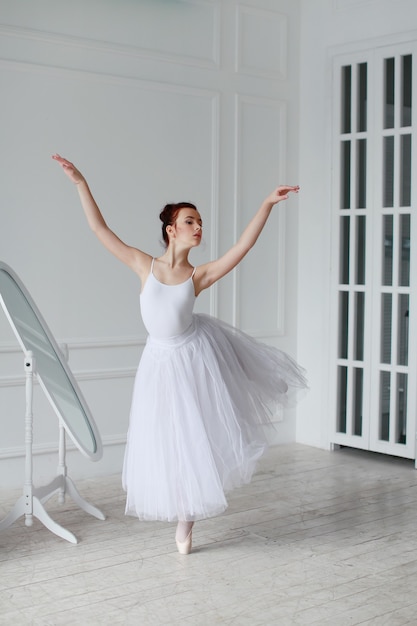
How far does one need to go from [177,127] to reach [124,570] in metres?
2.85

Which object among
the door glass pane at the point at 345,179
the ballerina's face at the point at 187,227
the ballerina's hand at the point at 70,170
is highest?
the door glass pane at the point at 345,179

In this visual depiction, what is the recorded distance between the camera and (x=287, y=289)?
595cm

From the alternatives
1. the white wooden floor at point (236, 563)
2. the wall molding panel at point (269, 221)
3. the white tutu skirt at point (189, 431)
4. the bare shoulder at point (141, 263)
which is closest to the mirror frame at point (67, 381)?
the white tutu skirt at point (189, 431)

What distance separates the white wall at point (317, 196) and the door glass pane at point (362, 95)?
145 mm

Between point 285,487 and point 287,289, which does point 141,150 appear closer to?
point 287,289

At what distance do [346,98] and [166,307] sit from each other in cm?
279

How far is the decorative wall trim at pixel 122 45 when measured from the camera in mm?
4656

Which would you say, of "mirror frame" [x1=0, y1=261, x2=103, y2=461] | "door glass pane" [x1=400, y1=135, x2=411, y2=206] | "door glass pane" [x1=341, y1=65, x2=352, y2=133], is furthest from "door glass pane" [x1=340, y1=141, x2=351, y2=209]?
"mirror frame" [x1=0, y1=261, x2=103, y2=461]

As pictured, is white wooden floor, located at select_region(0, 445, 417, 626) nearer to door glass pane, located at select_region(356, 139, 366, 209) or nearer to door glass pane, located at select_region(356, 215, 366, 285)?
door glass pane, located at select_region(356, 215, 366, 285)

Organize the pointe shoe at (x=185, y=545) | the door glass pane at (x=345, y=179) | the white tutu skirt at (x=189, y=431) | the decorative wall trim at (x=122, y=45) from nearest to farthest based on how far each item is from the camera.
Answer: the white tutu skirt at (x=189, y=431) → the pointe shoe at (x=185, y=545) → the decorative wall trim at (x=122, y=45) → the door glass pane at (x=345, y=179)

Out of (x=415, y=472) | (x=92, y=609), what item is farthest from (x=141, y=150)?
(x=92, y=609)

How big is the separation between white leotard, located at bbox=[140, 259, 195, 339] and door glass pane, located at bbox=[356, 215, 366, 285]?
2.28m

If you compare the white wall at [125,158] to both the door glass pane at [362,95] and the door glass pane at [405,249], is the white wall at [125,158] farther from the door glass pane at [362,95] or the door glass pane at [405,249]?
the door glass pane at [405,249]

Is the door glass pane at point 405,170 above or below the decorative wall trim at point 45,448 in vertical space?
above
